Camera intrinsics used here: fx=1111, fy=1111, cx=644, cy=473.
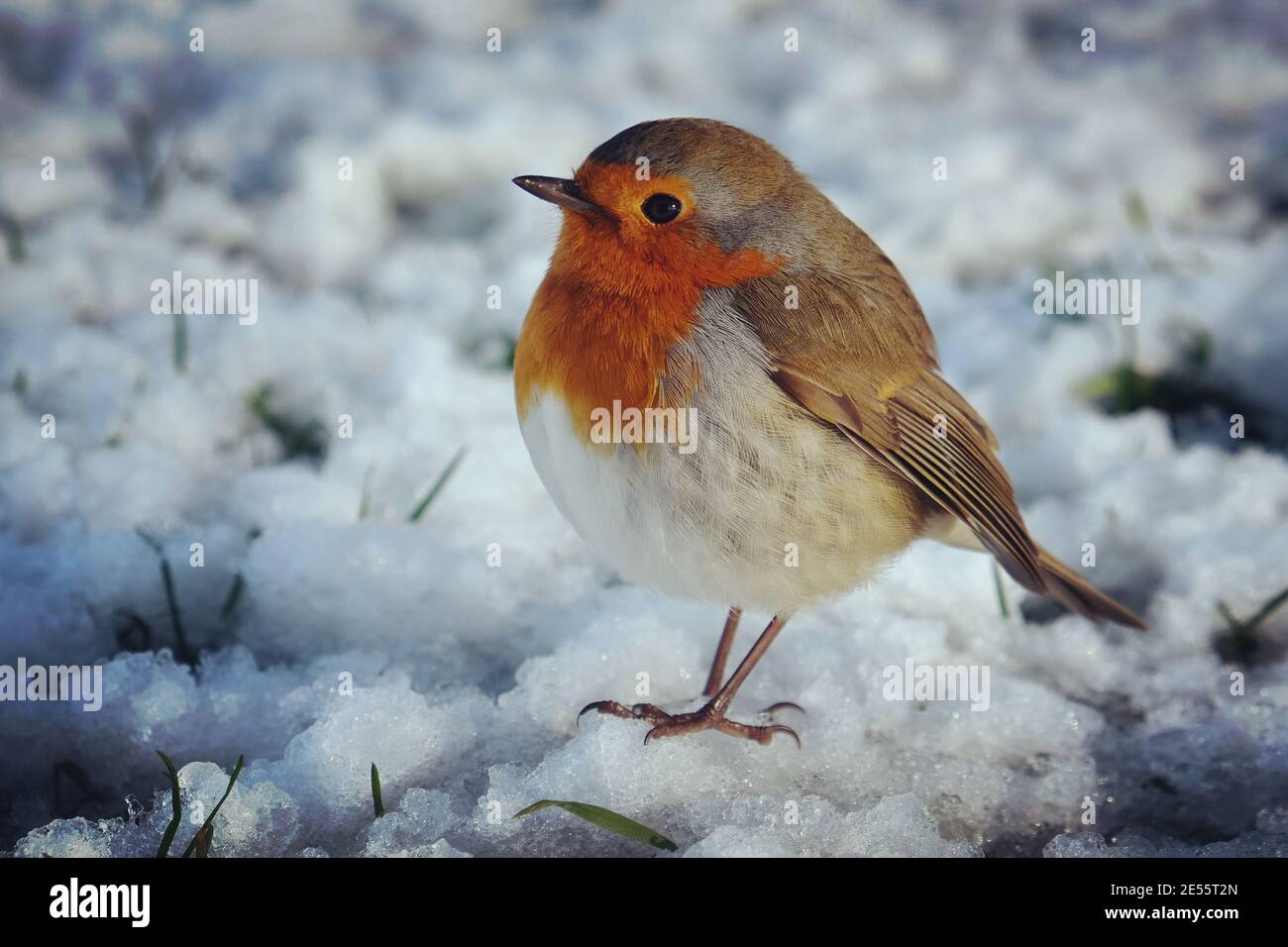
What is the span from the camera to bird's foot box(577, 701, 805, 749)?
7.79ft

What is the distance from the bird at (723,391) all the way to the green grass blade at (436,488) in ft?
2.42

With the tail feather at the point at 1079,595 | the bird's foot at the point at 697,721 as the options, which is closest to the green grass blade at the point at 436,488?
the bird's foot at the point at 697,721

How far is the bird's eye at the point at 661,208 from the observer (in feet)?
7.46

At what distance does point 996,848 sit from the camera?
88.9 inches

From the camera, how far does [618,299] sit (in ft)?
7.38

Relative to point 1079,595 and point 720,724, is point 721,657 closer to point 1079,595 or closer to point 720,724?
point 720,724

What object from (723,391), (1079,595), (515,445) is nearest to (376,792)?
(723,391)

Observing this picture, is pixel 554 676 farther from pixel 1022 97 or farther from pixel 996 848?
pixel 1022 97

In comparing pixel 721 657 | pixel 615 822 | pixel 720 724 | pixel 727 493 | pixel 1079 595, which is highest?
pixel 727 493

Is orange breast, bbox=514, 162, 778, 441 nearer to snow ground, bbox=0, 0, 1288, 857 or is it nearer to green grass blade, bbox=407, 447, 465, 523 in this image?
snow ground, bbox=0, 0, 1288, 857

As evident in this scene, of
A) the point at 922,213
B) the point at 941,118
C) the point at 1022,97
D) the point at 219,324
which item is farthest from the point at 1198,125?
the point at 219,324

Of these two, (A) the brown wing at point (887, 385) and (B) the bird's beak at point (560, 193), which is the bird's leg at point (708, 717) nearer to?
(A) the brown wing at point (887, 385)

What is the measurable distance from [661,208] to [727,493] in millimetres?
613

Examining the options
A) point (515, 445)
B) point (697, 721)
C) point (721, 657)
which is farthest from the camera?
point (515, 445)
